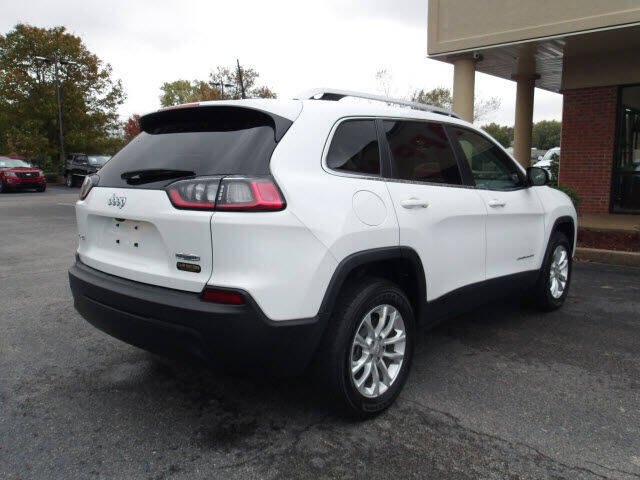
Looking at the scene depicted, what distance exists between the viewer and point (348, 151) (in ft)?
10.00

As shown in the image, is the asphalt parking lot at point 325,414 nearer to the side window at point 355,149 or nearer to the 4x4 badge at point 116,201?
the 4x4 badge at point 116,201

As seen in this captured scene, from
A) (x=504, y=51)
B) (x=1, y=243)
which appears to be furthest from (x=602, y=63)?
(x=1, y=243)

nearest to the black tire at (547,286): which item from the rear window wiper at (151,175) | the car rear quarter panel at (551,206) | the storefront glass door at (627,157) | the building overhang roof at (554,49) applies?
the car rear quarter panel at (551,206)

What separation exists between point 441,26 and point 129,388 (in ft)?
30.8

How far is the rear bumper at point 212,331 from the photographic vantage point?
252 cm

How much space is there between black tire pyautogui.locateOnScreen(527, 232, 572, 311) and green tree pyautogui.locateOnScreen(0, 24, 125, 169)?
32557 millimetres

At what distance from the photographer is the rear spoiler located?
9.25 feet

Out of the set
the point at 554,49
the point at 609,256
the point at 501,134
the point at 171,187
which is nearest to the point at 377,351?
the point at 171,187

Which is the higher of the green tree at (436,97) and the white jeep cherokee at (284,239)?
the green tree at (436,97)

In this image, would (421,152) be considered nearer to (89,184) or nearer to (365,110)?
(365,110)

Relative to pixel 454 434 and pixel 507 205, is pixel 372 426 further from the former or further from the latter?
pixel 507 205

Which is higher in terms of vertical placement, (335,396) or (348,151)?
(348,151)

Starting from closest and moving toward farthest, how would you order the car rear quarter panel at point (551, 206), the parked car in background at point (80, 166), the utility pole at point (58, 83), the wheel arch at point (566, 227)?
the car rear quarter panel at point (551, 206), the wheel arch at point (566, 227), the parked car in background at point (80, 166), the utility pole at point (58, 83)

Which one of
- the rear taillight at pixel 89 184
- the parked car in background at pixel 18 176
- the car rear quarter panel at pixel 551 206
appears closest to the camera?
the rear taillight at pixel 89 184
